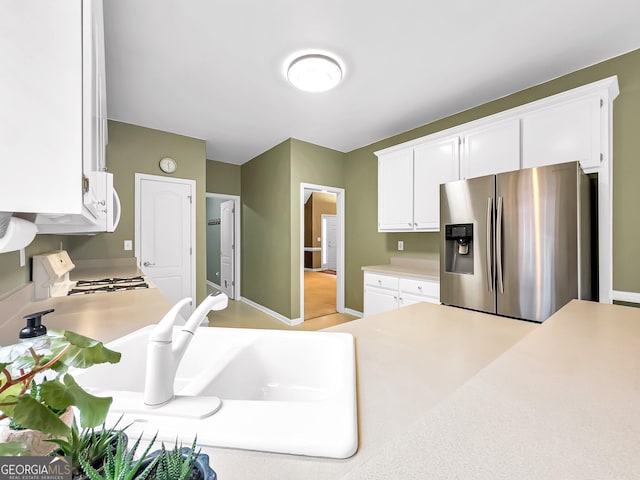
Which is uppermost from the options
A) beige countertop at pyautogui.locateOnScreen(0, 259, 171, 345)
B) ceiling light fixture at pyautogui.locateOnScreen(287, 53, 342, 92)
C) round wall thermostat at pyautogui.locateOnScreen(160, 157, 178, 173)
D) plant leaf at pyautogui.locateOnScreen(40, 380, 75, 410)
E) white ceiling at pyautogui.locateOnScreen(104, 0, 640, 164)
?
white ceiling at pyautogui.locateOnScreen(104, 0, 640, 164)

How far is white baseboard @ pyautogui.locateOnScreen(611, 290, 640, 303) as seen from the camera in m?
1.96

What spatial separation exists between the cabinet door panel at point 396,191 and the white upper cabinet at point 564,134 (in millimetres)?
1083

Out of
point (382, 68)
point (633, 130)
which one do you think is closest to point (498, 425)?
point (382, 68)

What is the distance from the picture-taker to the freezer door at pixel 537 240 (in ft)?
5.78

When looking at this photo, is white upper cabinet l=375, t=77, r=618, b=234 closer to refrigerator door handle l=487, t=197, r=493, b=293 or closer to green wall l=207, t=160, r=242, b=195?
refrigerator door handle l=487, t=197, r=493, b=293

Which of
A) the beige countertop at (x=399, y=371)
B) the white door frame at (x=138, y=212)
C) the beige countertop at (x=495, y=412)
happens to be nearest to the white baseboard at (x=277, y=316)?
the white door frame at (x=138, y=212)

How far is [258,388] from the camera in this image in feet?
3.08

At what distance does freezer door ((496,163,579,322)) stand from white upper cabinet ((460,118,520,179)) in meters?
0.39

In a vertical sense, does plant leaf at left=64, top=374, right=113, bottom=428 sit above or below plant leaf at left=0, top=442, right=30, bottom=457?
above

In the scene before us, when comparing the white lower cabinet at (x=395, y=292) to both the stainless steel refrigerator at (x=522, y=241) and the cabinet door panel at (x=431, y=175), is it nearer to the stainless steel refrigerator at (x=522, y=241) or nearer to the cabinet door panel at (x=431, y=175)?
the stainless steel refrigerator at (x=522, y=241)

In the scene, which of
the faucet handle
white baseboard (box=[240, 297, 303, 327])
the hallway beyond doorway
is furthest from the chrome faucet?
the hallway beyond doorway

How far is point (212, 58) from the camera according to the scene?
2059 millimetres

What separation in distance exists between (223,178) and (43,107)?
14.9 feet

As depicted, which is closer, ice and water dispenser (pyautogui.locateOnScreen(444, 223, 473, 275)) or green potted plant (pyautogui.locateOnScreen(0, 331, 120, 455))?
green potted plant (pyautogui.locateOnScreen(0, 331, 120, 455))
